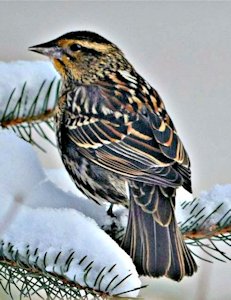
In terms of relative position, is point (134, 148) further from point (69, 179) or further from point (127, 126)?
point (69, 179)

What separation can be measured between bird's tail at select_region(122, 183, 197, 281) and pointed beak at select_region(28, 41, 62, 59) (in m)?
0.41

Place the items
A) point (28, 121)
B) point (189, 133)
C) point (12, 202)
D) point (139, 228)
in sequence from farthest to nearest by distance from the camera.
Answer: point (189, 133)
point (28, 121)
point (139, 228)
point (12, 202)

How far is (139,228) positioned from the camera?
2123mm

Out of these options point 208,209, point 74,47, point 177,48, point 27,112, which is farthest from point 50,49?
point 177,48

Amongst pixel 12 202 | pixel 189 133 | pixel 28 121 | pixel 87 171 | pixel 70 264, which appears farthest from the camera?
pixel 189 133

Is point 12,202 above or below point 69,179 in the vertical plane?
below

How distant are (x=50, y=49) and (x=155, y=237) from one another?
563 mm

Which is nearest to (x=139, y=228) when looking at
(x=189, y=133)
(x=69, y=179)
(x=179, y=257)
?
(x=179, y=257)

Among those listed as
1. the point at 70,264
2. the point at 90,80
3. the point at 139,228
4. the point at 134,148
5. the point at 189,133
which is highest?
the point at 189,133

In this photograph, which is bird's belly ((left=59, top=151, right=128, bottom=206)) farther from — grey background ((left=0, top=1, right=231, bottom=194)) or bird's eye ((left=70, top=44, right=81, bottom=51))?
grey background ((left=0, top=1, right=231, bottom=194))

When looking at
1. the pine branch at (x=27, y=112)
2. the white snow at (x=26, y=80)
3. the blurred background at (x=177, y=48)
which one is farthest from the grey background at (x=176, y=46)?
the pine branch at (x=27, y=112)

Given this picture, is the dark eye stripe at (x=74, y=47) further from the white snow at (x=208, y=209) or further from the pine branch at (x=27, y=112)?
the white snow at (x=208, y=209)

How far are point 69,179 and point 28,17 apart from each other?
129cm

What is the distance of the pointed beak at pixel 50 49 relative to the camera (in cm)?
234
